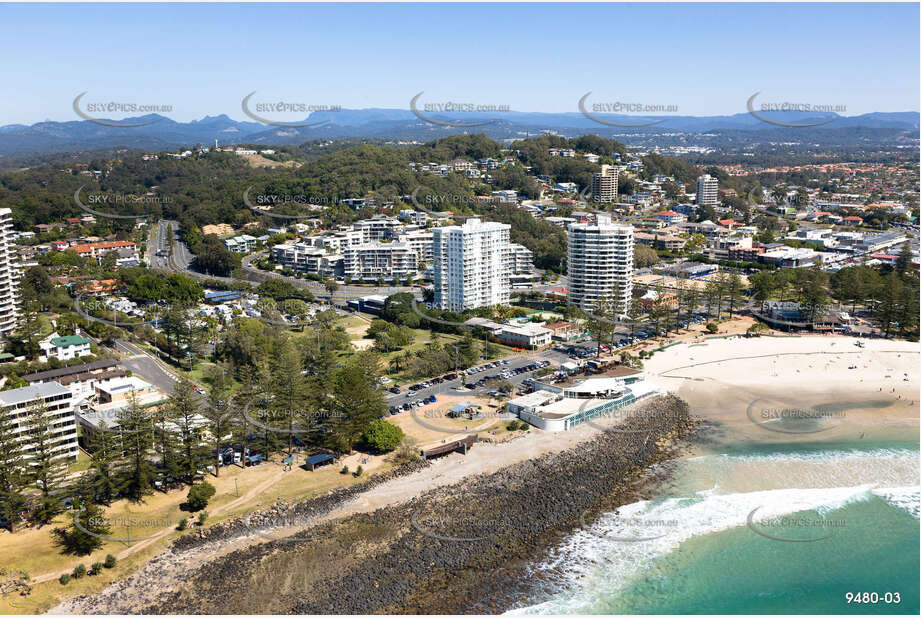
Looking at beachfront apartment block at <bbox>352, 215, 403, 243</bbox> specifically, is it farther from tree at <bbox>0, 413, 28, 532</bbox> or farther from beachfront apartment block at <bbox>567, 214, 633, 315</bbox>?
tree at <bbox>0, 413, 28, 532</bbox>

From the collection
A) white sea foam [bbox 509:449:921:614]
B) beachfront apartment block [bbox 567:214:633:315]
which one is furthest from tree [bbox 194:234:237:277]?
white sea foam [bbox 509:449:921:614]

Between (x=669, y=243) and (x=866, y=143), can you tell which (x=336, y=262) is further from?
(x=866, y=143)

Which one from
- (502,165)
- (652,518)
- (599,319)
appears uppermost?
(502,165)

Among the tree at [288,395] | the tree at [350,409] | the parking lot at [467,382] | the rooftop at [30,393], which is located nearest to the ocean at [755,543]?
the tree at [350,409]

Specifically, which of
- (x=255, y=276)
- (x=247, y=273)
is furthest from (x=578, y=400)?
(x=247, y=273)

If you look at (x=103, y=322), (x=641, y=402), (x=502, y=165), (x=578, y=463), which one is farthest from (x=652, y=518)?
(x=502, y=165)

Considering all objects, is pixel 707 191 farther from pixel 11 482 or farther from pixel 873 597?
pixel 11 482
